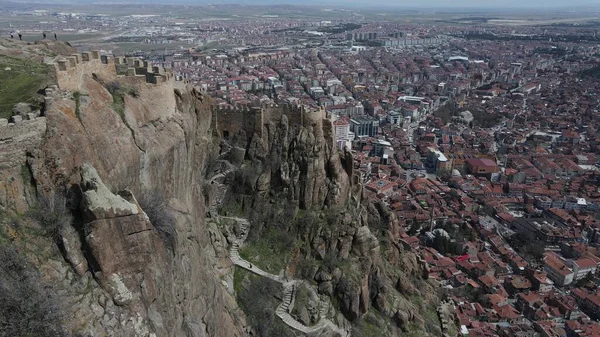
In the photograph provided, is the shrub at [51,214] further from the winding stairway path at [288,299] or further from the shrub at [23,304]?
the winding stairway path at [288,299]


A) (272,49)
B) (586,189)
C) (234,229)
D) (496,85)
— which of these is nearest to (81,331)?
(234,229)

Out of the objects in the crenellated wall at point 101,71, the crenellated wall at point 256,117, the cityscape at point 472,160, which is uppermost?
the crenellated wall at point 101,71

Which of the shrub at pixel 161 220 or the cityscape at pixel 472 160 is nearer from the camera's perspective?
the shrub at pixel 161 220

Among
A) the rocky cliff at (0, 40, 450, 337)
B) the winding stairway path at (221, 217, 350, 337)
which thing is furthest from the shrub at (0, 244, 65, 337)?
the winding stairway path at (221, 217, 350, 337)

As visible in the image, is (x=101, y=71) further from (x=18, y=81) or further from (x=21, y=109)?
(x=21, y=109)

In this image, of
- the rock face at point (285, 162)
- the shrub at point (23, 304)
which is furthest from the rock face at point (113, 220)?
the rock face at point (285, 162)

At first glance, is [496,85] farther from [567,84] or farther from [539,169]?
[539,169]
